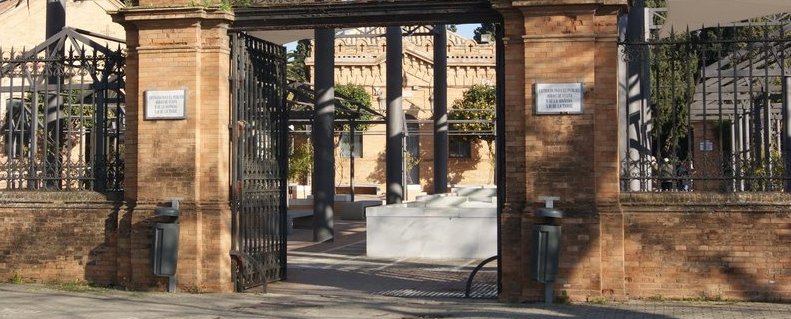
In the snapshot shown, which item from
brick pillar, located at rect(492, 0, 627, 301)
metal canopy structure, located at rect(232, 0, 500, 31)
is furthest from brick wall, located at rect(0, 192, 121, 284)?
brick pillar, located at rect(492, 0, 627, 301)

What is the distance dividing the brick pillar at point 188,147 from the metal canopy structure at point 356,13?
424 mm

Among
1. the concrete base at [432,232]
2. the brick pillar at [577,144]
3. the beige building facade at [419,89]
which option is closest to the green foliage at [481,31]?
the beige building facade at [419,89]

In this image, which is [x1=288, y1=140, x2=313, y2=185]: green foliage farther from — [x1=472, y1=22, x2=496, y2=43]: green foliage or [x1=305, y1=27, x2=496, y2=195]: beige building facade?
[x1=472, y1=22, x2=496, y2=43]: green foliage

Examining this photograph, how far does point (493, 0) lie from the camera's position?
11461 mm

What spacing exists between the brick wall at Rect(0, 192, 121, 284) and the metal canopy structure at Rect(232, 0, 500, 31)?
120 inches

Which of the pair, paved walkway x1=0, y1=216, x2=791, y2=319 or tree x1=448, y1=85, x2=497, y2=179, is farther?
tree x1=448, y1=85, x2=497, y2=179

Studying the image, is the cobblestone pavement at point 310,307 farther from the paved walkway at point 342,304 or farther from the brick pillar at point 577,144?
the brick pillar at point 577,144

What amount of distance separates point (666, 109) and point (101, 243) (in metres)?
21.7

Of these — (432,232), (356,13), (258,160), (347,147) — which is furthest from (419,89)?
(356,13)

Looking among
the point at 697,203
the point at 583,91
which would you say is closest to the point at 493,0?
the point at 583,91

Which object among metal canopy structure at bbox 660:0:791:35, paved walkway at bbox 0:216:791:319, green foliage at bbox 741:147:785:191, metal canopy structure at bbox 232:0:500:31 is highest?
metal canopy structure at bbox 660:0:791:35

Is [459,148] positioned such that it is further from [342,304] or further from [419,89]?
[342,304]

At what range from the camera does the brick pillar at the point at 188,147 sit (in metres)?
12.3

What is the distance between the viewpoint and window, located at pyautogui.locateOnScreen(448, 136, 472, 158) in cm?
5044
